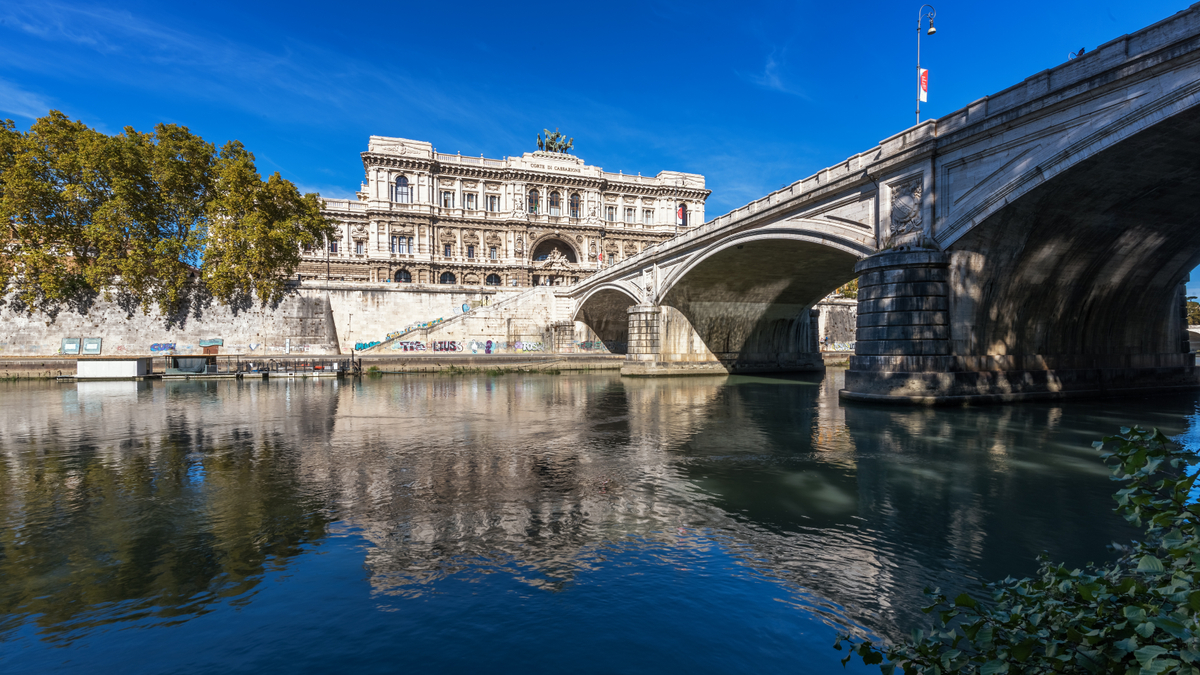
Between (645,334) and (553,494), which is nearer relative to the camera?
(553,494)

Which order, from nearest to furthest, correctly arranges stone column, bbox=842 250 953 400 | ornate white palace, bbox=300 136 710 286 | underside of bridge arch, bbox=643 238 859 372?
stone column, bbox=842 250 953 400 → underside of bridge arch, bbox=643 238 859 372 → ornate white palace, bbox=300 136 710 286

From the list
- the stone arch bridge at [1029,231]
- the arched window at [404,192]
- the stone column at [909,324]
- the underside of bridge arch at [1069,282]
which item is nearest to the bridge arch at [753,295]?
the stone arch bridge at [1029,231]

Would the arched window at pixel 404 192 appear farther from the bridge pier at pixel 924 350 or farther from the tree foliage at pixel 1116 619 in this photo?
the tree foliage at pixel 1116 619

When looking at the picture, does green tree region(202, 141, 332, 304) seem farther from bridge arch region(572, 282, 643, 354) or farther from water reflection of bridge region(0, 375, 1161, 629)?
water reflection of bridge region(0, 375, 1161, 629)

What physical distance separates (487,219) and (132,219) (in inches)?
1355

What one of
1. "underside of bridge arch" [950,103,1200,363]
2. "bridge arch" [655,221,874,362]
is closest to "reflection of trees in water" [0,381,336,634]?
"underside of bridge arch" [950,103,1200,363]

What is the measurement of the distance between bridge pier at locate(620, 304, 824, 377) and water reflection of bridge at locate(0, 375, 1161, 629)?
721 inches

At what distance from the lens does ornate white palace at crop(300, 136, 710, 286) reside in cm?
6294

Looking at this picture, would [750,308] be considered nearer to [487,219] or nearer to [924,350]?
[924,350]

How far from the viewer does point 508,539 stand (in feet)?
22.3

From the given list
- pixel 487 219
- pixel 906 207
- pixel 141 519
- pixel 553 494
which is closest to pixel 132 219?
pixel 487 219

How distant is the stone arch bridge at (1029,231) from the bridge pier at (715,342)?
9410 millimetres

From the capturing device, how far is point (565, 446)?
12.6 meters

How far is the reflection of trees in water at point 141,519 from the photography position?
5.38 meters
